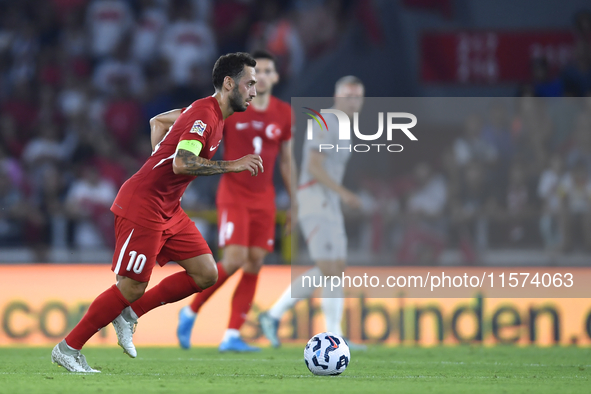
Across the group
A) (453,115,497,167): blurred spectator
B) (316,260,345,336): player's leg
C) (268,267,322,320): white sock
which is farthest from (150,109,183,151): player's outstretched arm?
Answer: (453,115,497,167): blurred spectator

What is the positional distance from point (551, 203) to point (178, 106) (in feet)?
17.5

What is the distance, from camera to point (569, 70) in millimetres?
10812

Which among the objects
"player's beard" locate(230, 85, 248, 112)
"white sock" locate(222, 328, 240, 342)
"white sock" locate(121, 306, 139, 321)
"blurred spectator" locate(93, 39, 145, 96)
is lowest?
"white sock" locate(222, 328, 240, 342)

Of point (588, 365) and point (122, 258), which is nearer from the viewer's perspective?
point (122, 258)

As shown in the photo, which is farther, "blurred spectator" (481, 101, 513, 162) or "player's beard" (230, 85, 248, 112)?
"blurred spectator" (481, 101, 513, 162)

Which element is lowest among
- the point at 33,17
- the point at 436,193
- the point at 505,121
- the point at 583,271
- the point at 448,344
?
the point at 448,344

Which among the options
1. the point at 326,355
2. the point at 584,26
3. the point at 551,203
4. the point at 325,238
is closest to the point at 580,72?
the point at 584,26

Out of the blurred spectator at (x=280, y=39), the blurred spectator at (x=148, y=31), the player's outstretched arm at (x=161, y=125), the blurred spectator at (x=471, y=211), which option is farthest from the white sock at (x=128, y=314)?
the blurred spectator at (x=148, y=31)

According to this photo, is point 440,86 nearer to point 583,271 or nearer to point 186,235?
point 583,271

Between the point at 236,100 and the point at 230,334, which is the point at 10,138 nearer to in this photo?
the point at 230,334

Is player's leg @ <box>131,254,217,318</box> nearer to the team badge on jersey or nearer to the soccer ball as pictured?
the soccer ball

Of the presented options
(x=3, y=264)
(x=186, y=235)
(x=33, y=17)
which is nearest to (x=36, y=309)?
(x=3, y=264)

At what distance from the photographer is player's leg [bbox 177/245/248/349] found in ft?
24.1

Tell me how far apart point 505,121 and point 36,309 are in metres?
5.84
